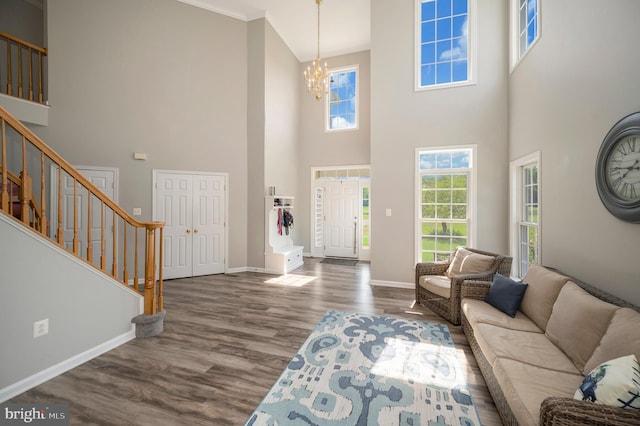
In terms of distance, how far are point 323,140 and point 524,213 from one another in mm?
4730

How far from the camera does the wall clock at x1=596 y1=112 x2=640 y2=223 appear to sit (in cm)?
172

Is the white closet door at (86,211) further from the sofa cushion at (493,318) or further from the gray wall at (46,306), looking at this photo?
the sofa cushion at (493,318)

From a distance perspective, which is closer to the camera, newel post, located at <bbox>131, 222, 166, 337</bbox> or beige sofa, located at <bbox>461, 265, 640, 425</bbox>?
beige sofa, located at <bbox>461, 265, 640, 425</bbox>

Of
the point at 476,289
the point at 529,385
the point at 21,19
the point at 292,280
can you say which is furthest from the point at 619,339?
the point at 21,19

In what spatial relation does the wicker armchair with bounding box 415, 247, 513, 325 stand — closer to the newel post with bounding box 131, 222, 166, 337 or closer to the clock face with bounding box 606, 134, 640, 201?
the clock face with bounding box 606, 134, 640, 201

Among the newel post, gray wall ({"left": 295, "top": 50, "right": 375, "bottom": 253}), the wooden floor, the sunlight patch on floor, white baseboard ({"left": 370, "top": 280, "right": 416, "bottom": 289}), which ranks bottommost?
the wooden floor

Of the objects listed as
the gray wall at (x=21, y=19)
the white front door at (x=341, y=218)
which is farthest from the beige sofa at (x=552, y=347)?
the gray wall at (x=21, y=19)

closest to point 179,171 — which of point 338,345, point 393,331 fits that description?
point 338,345

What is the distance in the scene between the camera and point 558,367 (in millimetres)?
1646

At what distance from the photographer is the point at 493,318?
2.36 meters

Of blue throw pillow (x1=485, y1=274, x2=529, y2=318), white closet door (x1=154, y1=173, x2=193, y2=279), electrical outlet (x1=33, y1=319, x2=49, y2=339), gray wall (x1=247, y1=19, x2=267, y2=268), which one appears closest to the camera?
electrical outlet (x1=33, y1=319, x2=49, y2=339)

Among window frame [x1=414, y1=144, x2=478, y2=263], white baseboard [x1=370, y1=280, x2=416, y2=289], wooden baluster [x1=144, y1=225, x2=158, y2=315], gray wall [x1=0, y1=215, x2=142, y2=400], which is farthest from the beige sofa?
gray wall [x1=0, y1=215, x2=142, y2=400]

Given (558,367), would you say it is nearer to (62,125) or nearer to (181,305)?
(181,305)

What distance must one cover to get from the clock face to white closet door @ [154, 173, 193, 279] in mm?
5750
